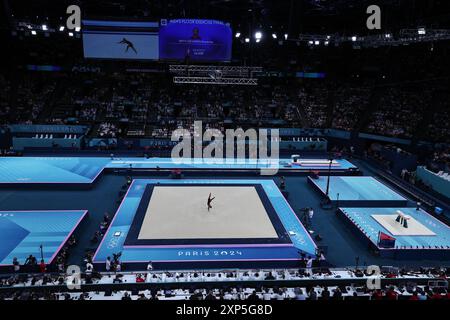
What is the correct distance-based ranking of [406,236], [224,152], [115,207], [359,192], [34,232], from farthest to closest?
1. [224,152]
2. [359,192]
3. [115,207]
4. [406,236]
5. [34,232]

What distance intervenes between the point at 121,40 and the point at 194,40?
6.84 meters

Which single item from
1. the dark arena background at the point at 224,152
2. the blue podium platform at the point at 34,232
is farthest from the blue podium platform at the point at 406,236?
the blue podium platform at the point at 34,232

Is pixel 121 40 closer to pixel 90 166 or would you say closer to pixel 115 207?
pixel 90 166

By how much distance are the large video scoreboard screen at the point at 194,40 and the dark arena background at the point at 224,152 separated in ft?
0.54

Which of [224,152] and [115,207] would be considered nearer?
[115,207]

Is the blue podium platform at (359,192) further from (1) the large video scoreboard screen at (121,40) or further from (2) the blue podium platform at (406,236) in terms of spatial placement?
(1) the large video scoreboard screen at (121,40)

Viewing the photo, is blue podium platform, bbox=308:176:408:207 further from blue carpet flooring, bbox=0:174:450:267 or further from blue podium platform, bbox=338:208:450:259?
blue carpet flooring, bbox=0:174:450:267

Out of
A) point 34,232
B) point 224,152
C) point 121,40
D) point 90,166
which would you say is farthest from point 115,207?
point 121,40

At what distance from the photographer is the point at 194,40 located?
31953 mm

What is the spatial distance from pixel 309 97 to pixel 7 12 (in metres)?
32.7

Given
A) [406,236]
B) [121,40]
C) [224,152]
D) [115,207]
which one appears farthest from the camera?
[224,152]
